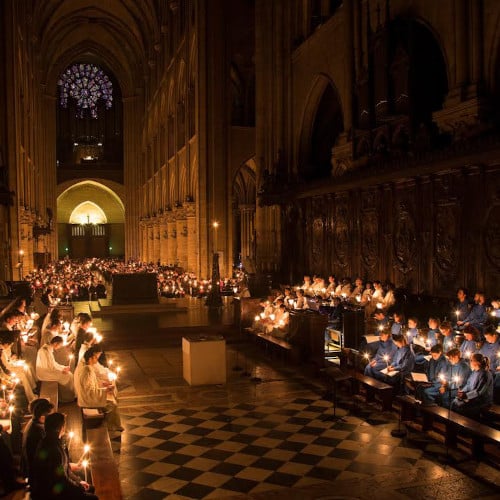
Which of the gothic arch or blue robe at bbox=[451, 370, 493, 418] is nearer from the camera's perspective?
blue robe at bbox=[451, 370, 493, 418]

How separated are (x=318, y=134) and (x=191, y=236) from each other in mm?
12101

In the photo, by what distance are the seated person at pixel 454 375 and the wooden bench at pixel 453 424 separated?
31 centimetres

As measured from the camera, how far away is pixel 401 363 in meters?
10.1

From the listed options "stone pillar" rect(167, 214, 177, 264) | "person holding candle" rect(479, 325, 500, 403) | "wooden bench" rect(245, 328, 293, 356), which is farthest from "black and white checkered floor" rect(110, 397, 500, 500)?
"stone pillar" rect(167, 214, 177, 264)

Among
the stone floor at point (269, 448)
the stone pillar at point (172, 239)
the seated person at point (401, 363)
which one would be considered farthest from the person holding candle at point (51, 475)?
the stone pillar at point (172, 239)

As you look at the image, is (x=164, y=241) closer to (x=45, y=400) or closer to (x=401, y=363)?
(x=401, y=363)

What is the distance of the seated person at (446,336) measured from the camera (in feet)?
34.1

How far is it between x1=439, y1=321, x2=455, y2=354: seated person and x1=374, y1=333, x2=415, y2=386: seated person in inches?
26.3

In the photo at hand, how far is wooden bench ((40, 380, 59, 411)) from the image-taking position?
8.73 m

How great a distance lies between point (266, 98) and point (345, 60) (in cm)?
687

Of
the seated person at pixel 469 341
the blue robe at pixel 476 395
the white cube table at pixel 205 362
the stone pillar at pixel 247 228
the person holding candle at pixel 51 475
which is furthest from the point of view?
the stone pillar at pixel 247 228

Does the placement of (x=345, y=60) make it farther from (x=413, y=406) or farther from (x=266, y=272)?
(x=413, y=406)

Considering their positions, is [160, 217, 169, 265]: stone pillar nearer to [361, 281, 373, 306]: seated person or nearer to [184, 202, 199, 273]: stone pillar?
[184, 202, 199, 273]: stone pillar

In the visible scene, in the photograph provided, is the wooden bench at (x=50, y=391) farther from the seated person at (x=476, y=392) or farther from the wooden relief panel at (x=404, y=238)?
the wooden relief panel at (x=404, y=238)
